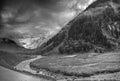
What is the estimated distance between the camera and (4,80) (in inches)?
1267

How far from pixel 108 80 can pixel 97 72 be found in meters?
22.2

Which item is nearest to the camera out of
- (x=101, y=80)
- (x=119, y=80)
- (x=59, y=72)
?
(x=119, y=80)

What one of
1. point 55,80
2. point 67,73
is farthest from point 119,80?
point 67,73

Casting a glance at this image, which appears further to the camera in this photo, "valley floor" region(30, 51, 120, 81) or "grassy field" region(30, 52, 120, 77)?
"grassy field" region(30, 52, 120, 77)

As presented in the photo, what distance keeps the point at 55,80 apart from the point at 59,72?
21634 mm

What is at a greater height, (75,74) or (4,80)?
(4,80)

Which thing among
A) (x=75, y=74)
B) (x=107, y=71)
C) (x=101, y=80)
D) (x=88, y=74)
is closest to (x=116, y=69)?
(x=107, y=71)

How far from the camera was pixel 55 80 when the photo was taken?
201 ft

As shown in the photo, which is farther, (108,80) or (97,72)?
(97,72)

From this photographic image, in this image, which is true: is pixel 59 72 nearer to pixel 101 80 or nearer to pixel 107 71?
pixel 107 71

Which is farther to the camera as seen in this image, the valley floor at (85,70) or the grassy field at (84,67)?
the grassy field at (84,67)

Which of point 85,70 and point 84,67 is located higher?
point 85,70

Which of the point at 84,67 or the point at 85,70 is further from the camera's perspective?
the point at 84,67

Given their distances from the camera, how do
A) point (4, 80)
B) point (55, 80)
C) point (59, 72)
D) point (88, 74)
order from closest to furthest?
1. point (4, 80)
2. point (55, 80)
3. point (88, 74)
4. point (59, 72)
